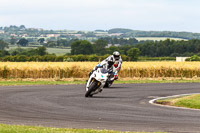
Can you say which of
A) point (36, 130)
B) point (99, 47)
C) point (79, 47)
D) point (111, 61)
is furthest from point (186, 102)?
point (99, 47)

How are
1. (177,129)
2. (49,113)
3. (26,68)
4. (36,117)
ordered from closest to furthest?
(177,129) < (36,117) < (49,113) < (26,68)

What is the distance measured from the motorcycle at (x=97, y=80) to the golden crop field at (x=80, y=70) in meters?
16.5

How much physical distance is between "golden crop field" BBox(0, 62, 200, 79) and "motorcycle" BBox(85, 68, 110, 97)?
651 inches

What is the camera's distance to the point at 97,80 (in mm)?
20625

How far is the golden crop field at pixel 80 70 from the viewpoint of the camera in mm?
37812

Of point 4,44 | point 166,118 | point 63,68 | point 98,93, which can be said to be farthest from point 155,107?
point 4,44

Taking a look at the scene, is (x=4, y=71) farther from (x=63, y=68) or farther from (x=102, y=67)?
(x=102, y=67)

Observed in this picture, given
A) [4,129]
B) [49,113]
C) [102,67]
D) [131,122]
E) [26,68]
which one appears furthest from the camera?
[26,68]

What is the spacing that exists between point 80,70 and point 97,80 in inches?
709

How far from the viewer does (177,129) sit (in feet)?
39.1

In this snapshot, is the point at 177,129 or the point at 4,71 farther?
the point at 4,71

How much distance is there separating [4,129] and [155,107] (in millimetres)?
7233

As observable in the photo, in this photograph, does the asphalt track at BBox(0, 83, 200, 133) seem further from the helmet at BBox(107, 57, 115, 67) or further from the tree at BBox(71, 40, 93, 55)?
the tree at BBox(71, 40, 93, 55)

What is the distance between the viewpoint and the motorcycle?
67.6ft
